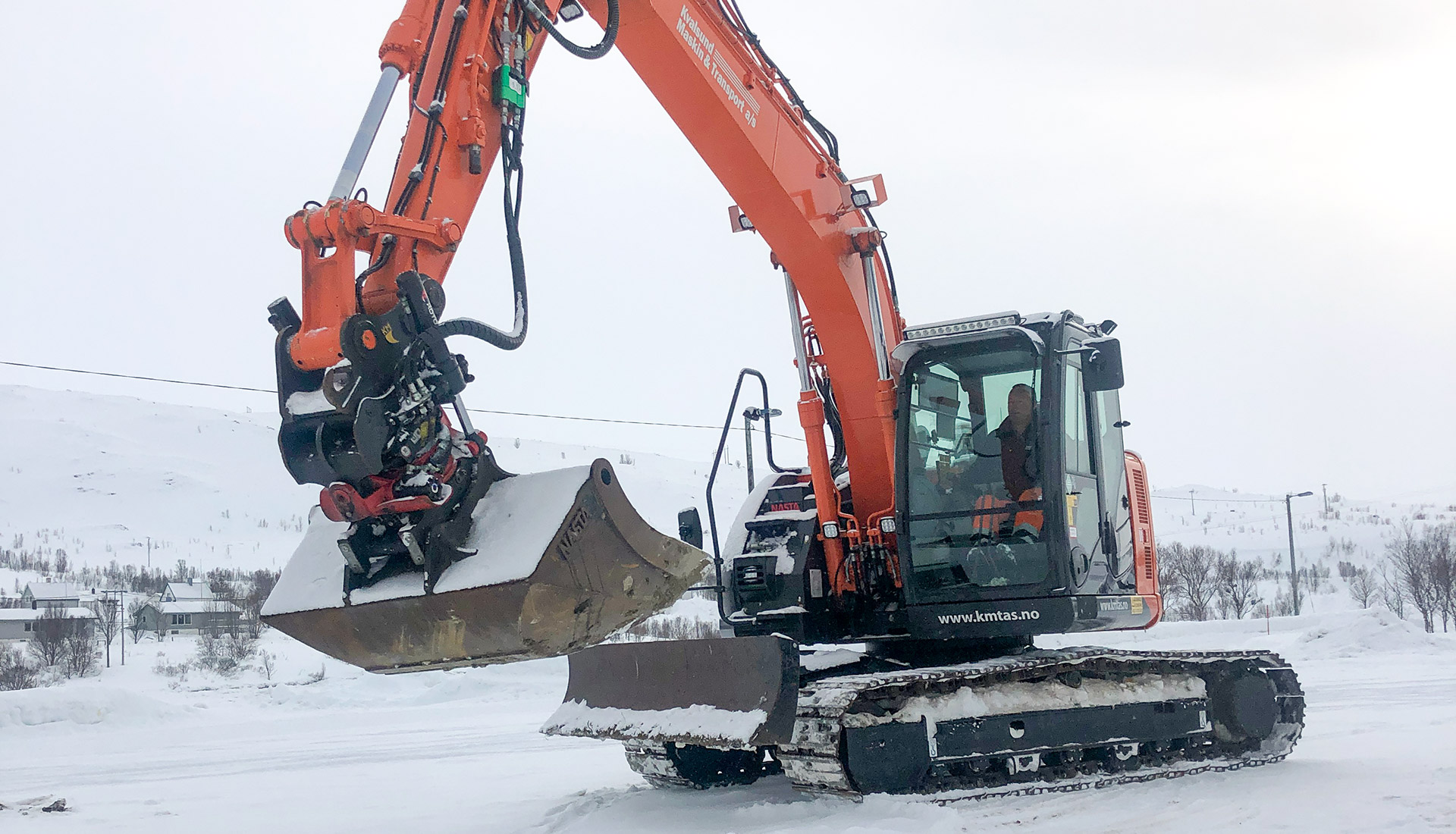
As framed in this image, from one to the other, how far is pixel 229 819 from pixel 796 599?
3.77m

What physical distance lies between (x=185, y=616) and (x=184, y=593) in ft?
15.9

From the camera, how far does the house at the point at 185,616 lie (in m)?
53.7

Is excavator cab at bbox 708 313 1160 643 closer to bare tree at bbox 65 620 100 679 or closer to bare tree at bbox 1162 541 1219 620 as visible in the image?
bare tree at bbox 65 620 100 679

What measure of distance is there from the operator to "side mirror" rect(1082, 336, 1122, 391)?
1.12 ft

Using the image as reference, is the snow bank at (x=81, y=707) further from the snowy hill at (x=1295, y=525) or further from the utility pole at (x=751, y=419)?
the snowy hill at (x=1295, y=525)

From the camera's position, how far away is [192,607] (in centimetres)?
6300

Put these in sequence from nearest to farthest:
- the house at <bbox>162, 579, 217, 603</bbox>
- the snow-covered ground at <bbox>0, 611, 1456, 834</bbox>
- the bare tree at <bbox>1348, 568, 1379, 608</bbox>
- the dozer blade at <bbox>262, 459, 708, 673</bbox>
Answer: the dozer blade at <bbox>262, 459, 708, 673</bbox>, the snow-covered ground at <bbox>0, 611, 1456, 834</bbox>, the bare tree at <bbox>1348, 568, 1379, 608</bbox>, the house at <bbox>162, 579, 217, 603</bbox>

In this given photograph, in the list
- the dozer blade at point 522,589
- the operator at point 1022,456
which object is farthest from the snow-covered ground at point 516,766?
the dozer blade at point 522,589

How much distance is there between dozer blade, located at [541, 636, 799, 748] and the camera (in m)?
5.95

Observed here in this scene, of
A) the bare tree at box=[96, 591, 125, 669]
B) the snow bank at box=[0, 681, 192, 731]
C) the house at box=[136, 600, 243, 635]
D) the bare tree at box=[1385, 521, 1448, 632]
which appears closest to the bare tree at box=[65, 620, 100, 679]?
the bare tree at box=[96, 591, 125, 669]

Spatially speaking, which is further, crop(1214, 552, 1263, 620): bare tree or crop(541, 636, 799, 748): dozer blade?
crop(1214, 552, 1263, 620): bare tree

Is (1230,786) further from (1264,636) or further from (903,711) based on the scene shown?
(1264,636)

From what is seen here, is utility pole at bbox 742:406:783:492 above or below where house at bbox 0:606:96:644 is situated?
above

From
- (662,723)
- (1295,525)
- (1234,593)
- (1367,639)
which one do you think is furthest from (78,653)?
(1295,525)
